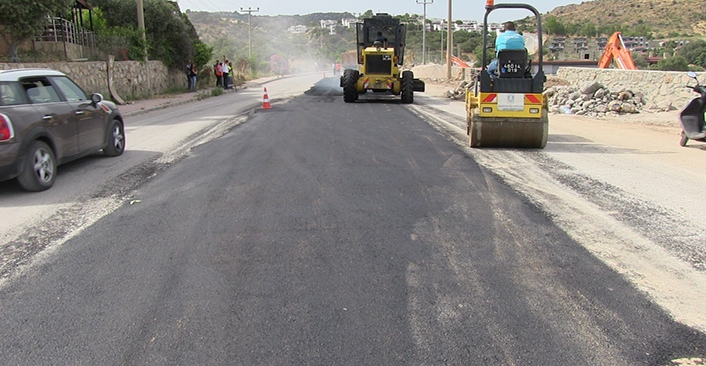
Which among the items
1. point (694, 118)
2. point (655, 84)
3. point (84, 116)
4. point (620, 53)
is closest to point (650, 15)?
point (620, 53)

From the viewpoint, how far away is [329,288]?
449cm

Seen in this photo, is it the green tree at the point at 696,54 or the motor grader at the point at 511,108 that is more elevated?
the green tree at the point at 696,54

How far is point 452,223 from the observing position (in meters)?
6.14

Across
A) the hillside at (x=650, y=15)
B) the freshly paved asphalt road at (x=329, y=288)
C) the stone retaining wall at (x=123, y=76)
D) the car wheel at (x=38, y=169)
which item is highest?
the hillside at (x=650, y=15)

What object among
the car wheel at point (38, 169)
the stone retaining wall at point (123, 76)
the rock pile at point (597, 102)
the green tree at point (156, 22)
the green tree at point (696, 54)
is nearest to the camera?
the car wheel at point (38, 169)

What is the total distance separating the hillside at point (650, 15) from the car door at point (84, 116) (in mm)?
73124

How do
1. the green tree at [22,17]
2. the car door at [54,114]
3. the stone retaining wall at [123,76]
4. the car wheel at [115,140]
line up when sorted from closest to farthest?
the car door at [54,114] → the car wheel at [115,140] → the green tree at [22,17] → the stone retaining wall at [123,76]

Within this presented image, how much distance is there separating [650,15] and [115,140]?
8434cm

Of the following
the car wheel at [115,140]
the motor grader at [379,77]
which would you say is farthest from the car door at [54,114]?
the motor grader at [379,77]

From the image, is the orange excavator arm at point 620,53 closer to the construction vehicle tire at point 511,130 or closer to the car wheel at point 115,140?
the construction vehicle tire at point 511,130

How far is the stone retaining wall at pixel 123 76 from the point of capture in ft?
72.7

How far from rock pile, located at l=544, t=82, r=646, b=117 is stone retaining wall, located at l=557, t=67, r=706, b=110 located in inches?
12.6

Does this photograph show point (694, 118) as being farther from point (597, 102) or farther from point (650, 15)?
point (650, 15)

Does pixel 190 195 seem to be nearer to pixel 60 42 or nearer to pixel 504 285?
pixel 504 285
